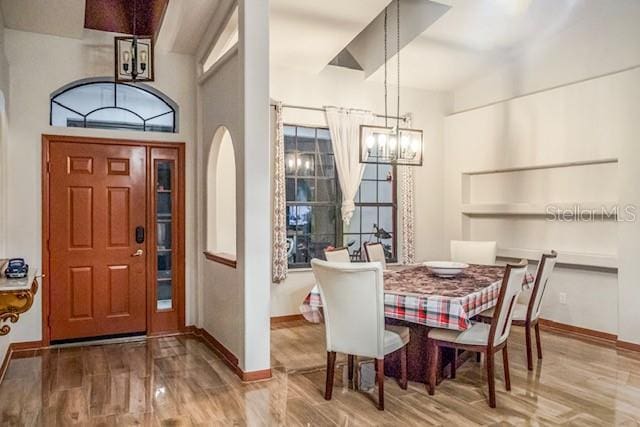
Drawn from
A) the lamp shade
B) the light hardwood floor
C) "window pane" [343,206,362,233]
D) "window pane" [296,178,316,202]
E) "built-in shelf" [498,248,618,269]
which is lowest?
the light hardwood floor

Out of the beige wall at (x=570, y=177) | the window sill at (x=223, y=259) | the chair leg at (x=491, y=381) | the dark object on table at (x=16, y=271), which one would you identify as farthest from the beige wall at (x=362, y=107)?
the dark object on table at (x=16, y=271)

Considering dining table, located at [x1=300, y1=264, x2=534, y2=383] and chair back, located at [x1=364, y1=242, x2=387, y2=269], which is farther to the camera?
chair back, located at [x1=364, y1=242, x2=387, y2=269]

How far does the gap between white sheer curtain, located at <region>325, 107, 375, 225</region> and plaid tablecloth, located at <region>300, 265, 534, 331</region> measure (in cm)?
199

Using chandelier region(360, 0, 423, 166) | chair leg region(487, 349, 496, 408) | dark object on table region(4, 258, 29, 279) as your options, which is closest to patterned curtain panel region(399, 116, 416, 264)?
chandelier region(360, 0, 423, 166)

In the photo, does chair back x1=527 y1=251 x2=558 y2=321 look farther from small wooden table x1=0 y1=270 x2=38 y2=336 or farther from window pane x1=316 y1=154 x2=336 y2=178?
small wooden table x1=0 y1=270 x2=38 y2=336

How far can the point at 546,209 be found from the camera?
5.38 meters

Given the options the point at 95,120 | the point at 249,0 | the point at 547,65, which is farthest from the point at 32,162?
the point at 547,65

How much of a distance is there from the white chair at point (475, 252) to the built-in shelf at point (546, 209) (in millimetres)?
719

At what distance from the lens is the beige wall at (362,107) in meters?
5.63

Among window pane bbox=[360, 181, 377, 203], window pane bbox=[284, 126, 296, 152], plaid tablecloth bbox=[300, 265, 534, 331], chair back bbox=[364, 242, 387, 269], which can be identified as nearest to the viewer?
plaid tablecloth bbox=[300, 265, 534, 331]

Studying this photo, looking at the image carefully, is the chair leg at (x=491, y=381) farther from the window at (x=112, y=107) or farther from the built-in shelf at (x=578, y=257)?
the window at (x=112, y=107)

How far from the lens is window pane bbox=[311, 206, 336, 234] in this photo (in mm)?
5926

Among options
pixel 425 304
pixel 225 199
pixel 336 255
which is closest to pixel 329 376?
pixel 425 304

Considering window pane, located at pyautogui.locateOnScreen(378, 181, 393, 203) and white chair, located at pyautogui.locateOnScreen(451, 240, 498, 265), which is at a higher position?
window pane, located at pyautogui.locateOnScreen(378, 181, 393, 203)
